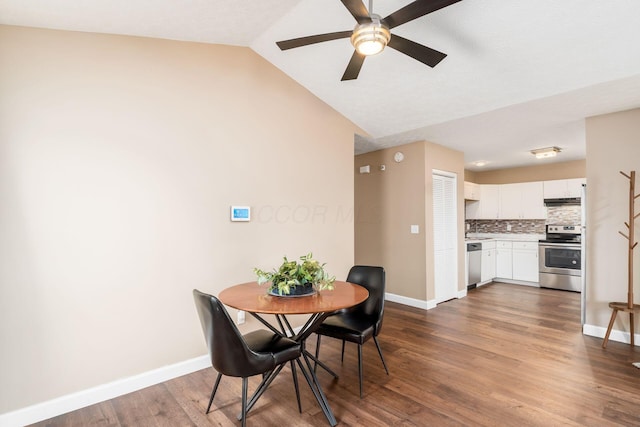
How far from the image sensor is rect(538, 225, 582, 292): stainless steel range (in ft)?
17.9

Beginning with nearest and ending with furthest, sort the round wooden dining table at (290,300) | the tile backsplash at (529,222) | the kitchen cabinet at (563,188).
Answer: the round wooden dining table at (290,300) → the kitchen cabinet at (563,188) → the tile backsplash at (529,222)

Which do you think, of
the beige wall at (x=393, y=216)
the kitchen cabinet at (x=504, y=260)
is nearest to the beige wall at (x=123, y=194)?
the beige wall at (x=393, y=216)

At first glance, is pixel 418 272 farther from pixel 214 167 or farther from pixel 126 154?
pixel 126 154

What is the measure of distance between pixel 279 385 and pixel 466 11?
3.05 metres

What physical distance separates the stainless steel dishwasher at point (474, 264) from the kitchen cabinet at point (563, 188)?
168cm

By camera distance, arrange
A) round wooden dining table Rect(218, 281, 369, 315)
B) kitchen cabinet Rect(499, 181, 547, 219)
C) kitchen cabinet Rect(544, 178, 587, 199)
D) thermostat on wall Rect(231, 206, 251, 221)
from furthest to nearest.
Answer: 1. kitchen cabinet Rect(499, 181, 547, 219)
2. kitchen cabinet Rect(544, 178, 587, 199)
3. thermostat on wall Rect(231, 206, 251, 221)
4. round wooden dining table Rect(218, 281, 369, 315)

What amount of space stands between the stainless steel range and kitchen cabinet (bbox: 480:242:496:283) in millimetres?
778

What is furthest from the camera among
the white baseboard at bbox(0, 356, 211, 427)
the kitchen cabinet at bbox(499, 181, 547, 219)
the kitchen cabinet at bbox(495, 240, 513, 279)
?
the kitchen cabinet at bbox(495, 240, 513, 279)

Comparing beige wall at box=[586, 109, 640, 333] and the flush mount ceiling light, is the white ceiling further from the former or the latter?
the flush mount ceiling light

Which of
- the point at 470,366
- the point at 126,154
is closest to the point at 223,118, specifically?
the point at 126,154

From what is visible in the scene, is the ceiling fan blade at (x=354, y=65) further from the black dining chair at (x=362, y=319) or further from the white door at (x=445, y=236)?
the white door at (x=445, y=236)

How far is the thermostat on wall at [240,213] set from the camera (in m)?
2.93

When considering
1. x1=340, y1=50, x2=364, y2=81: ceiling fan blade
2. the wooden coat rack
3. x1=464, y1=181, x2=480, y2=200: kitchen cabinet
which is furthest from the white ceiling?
x1=464, y1=181, x2=480, y2=200: kitchen cabinet

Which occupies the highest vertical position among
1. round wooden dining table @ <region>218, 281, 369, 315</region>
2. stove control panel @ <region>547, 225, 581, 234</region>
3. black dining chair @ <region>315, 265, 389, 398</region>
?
stove control panel @ <region>547, 225, 581, 234</region>
